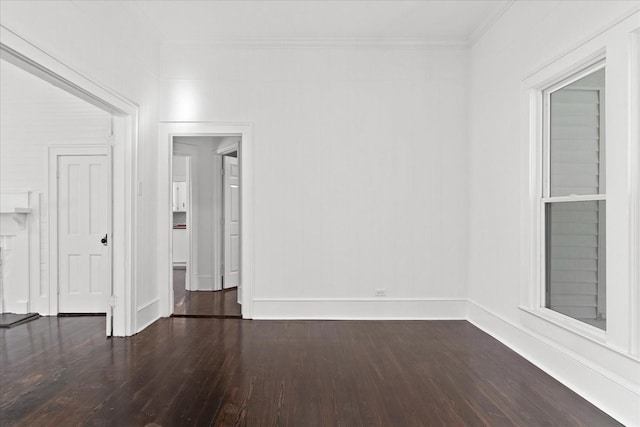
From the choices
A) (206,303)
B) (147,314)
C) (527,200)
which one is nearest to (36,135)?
(147,314)

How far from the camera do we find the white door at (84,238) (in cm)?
518

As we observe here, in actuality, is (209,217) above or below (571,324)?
above

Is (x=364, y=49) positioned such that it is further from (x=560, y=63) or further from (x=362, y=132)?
(x=560, y=63)

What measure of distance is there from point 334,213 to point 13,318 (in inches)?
154

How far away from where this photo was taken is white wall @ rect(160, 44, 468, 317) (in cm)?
507

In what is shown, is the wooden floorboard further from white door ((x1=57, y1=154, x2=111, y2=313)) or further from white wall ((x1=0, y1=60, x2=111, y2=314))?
white wall ((x1=0, y1=60, x2=111, y2=314))

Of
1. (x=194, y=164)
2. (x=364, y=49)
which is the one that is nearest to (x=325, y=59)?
(x=364, y=49)

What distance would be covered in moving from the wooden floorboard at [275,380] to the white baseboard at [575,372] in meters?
0.09

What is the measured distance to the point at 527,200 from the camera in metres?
3.70

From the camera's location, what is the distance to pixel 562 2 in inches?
125

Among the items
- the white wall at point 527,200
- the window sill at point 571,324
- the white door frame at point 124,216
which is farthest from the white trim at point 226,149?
the window sill at point 571,324

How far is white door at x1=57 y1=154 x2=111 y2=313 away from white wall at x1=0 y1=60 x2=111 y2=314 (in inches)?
7.7

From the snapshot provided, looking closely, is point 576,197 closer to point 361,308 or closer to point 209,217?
point 361,308

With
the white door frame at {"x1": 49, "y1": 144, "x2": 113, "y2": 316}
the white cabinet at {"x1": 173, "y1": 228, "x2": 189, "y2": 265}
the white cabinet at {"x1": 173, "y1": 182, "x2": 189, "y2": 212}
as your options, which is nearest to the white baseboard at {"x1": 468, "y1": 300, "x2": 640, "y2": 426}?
the white door frame at {"x1": 49, "y1": 144, "x2": 113, "y2": 316}
